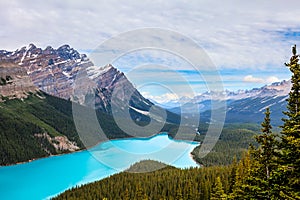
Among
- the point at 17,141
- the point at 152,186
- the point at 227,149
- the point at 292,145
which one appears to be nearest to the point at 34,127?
the point at 17,141

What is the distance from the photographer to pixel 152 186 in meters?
54.3

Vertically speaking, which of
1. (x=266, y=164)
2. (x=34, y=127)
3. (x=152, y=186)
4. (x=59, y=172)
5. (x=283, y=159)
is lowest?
(x=59, y=172)

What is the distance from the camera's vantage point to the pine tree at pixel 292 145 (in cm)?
887

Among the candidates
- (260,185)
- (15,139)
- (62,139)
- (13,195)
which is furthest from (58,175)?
(260,185)

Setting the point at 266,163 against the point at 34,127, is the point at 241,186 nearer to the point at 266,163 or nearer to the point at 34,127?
the point at 266,163

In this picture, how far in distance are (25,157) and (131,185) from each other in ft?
227

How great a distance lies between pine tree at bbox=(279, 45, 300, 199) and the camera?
349 inches

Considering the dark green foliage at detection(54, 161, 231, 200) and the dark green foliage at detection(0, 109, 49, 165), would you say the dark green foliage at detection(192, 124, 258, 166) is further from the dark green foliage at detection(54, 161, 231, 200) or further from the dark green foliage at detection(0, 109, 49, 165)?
the dark green foliage at detection(0, 109, 49, 165)

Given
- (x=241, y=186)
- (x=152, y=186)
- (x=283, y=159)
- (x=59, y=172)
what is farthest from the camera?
(x=59, y=172)

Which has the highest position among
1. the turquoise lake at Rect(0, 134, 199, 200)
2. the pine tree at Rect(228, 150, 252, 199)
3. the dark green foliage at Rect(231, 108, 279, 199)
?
the dark green foliage at Rect(231, 108, 279, 199)

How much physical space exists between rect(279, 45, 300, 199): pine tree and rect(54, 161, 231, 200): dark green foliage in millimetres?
37349

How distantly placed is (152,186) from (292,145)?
47.7 meters

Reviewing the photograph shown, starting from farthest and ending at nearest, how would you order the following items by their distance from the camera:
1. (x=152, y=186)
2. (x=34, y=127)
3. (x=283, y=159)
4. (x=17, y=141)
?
(x=34, y=127)
(x=17, y=141)
(x=152, y=186)
(x=283, y=159)

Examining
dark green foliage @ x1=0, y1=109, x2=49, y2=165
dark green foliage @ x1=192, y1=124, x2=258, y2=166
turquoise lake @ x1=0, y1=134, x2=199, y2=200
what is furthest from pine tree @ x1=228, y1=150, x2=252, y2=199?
dark green foliage @ x1=0, y1=109, x2=49, y2=165
